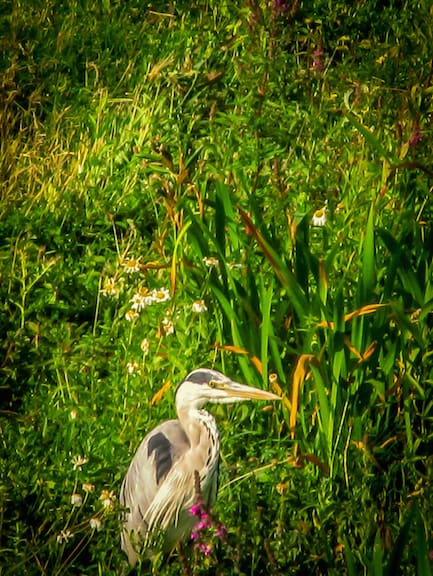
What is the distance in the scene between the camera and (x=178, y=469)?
3.34m

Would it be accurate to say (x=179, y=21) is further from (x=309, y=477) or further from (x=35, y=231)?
(x=309, y=477)

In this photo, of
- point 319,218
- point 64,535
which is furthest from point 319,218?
point 64,535

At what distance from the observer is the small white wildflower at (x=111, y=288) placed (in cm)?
420

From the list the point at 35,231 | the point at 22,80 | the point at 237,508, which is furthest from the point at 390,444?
the point at 22,80

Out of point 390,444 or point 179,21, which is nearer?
point 390,444

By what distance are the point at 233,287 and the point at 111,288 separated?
557 mm

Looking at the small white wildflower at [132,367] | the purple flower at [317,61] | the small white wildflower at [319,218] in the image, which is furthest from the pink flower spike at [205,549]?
the purple flower at [317,61]

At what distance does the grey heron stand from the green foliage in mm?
73

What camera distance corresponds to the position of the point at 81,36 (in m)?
5.91

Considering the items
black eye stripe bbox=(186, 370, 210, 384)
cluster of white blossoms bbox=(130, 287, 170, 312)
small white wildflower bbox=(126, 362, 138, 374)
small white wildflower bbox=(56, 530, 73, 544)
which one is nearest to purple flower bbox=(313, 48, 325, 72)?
cluster of white blossoms bbox=(130, 287, 170, 312)

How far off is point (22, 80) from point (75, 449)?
8.24 ft

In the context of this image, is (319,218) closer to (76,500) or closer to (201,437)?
(201,437)

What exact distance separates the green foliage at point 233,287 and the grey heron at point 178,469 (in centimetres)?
7

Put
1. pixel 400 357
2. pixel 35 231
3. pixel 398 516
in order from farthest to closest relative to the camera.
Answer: pixel 35 231 → pixel 400 357 → pixel 398 516
